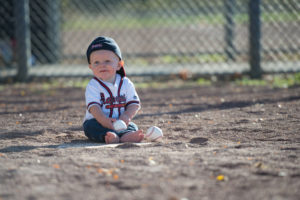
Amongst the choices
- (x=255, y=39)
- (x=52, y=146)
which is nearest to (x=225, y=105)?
(x=255, y=39)

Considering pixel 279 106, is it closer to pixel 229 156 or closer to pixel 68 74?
pixel 229 156

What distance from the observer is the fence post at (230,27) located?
7346 mm

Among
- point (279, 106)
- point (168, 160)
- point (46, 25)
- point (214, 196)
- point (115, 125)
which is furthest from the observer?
point (46, 25)

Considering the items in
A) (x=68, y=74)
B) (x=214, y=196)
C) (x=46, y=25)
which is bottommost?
(x=214, y=196)

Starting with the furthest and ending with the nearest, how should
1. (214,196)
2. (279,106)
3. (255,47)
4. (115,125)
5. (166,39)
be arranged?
(166,39) < (255,47) < (279,106) < (115,125) < (214,196)

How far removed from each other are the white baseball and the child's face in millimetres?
445

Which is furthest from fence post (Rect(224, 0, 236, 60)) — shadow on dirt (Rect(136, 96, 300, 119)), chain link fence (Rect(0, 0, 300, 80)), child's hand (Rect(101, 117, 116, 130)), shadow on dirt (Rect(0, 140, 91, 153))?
shadow on dirt (Rect(0, 140, 91, 153))

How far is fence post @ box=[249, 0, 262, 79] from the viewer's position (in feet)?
22.2

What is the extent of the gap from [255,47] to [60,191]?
5.15 metres

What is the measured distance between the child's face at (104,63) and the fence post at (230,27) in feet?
13.2

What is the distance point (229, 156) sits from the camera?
2.98 metres

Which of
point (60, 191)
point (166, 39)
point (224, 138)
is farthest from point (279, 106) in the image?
point (166, 39)

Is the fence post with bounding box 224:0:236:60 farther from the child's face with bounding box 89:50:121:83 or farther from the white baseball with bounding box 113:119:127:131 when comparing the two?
the white baseball with bounding box 113:119:127:131

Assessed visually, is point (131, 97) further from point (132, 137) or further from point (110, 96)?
point (132, 137)
